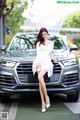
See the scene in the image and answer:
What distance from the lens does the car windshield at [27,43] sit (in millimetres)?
10200

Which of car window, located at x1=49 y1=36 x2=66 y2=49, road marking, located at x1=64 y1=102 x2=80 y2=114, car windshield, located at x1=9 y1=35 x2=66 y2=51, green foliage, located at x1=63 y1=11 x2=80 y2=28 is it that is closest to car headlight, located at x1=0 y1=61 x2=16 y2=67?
car windshield, located at x1=9 y1=35 x2=66 y2=51

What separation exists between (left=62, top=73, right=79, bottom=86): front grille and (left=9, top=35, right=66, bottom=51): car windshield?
139 centimetres

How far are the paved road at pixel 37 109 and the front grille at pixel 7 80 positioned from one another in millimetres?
550

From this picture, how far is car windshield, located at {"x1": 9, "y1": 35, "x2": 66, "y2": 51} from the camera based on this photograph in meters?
10.2

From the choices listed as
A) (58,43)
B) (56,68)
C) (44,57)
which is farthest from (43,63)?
(58,43)

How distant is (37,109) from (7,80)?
99 cm

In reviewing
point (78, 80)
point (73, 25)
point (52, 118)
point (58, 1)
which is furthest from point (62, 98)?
point (73, 25)

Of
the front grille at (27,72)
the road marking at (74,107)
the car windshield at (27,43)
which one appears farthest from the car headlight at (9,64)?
the road marking at (74,107)

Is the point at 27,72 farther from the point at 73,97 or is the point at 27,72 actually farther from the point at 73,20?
the point at 73,20

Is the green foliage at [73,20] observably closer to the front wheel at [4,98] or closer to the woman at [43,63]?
the front wheel at [4,98]

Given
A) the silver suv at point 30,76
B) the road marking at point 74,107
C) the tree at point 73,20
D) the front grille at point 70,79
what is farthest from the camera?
the tree at point 73,20

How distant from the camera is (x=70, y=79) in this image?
8.96 metres

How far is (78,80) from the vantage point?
362 inches

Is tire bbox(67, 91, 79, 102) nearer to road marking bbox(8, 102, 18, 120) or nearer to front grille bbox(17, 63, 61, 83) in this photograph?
front grille bbox(17, 63, 61, 83)
